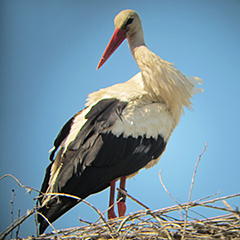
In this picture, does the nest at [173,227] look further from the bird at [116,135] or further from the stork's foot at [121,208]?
the stork's foot at [121,208]

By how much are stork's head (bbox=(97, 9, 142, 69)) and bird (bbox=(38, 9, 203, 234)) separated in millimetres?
165

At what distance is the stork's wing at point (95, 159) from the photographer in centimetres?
173

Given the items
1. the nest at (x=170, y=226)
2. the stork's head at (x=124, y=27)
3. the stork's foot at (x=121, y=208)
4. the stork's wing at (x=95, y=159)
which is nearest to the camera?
the nest at (x=170, y=226)

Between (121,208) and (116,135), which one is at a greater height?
(116,135)

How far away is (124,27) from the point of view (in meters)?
2.18

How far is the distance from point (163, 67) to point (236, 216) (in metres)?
1.14

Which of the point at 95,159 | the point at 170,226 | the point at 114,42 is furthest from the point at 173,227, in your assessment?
the point at 114,42

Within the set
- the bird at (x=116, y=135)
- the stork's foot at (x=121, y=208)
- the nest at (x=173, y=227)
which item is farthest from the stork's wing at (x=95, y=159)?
the nest at (x=173, y=227)

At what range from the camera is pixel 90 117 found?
1.83 m

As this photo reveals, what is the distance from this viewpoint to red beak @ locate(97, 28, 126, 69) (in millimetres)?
2188

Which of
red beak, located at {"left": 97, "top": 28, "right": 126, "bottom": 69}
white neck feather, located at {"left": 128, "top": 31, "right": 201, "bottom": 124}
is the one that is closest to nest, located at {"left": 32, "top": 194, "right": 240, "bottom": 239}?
white neck feather, located at {"left": 128, "top": 31, "right": 201, "bottom": 124}

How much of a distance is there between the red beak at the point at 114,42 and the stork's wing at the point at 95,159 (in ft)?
1.59

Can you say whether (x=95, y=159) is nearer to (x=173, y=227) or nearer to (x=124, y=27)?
(x=173, y=227)

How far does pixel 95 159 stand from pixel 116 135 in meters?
0.18
